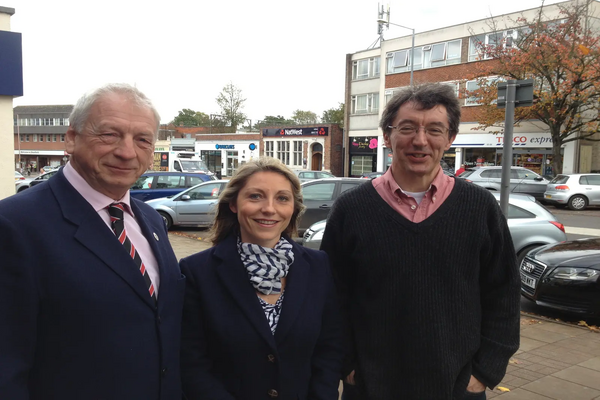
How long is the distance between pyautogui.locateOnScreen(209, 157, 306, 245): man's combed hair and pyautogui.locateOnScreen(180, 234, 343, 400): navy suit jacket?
139 mm

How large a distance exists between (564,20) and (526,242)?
21382 millimetres

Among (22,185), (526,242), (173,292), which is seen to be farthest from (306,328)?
(22,185)

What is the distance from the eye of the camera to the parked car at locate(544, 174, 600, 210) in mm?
18578

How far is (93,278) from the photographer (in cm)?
158

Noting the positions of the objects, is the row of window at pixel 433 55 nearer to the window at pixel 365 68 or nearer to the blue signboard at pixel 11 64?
the window at pixel 365 68

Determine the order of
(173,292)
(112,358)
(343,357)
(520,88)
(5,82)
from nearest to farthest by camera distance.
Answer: (112,358)
(173,292)
(343,357)
(520,88)
(5,82)

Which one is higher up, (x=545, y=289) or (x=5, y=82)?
(x=5, y=82)

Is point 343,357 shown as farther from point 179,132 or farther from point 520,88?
point 179,132

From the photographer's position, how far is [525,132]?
27.0 meters

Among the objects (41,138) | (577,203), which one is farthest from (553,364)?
(41,138)

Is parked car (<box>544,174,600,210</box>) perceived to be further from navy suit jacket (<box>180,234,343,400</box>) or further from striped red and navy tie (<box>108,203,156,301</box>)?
striped red and navy tie (<box>108,203,156,301</box>)

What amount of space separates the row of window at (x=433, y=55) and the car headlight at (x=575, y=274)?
21339 millimetres

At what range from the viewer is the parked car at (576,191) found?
18.6 metres

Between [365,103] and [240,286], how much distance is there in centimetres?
3749
